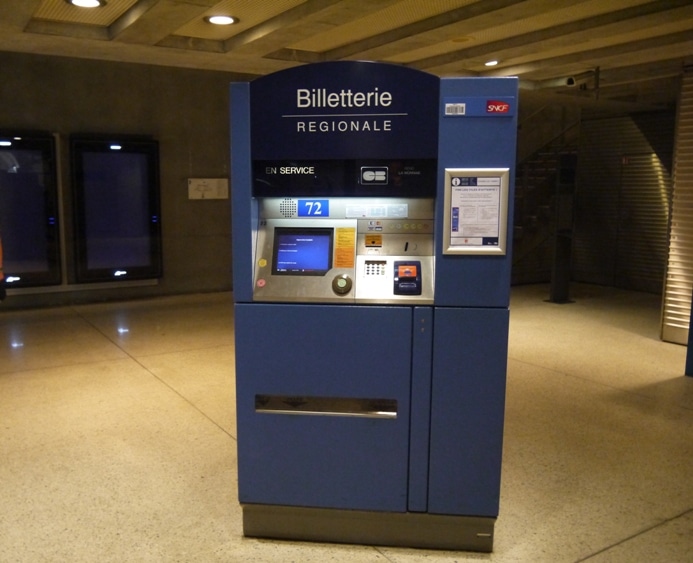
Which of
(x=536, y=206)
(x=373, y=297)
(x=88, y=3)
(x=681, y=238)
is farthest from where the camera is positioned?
(x=536, y=206)

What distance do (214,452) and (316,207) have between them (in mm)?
1858

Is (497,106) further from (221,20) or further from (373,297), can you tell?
(221,20)

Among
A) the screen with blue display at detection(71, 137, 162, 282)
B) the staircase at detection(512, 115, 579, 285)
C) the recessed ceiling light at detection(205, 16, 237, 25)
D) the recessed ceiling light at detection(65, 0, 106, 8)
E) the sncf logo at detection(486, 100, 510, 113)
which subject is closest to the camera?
the sncf logo at detection(486, 100, 510, 113)

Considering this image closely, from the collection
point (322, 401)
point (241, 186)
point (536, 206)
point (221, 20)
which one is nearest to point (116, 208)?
point (221, 20)

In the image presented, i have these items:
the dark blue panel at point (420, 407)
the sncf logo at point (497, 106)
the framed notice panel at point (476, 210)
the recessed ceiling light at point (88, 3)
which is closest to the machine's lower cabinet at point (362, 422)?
the dark blue panel at point (420, 407)

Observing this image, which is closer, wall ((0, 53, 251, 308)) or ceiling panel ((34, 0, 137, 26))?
ceiling panel ((34, 0, 137, 26))

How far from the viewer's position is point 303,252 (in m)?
2.68

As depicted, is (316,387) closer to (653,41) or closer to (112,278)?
(653,41)

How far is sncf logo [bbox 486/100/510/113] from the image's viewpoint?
2.50 m

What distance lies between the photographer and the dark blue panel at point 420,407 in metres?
2.64

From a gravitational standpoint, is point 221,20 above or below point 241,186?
above

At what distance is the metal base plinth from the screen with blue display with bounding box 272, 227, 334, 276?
1.08 m

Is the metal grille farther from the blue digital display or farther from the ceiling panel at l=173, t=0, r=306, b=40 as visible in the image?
the blue digital display

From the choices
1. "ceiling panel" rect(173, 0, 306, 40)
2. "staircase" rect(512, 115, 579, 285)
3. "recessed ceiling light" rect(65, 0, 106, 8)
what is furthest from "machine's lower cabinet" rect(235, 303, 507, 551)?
"staircase" rect(512, 115, 579, 285)
